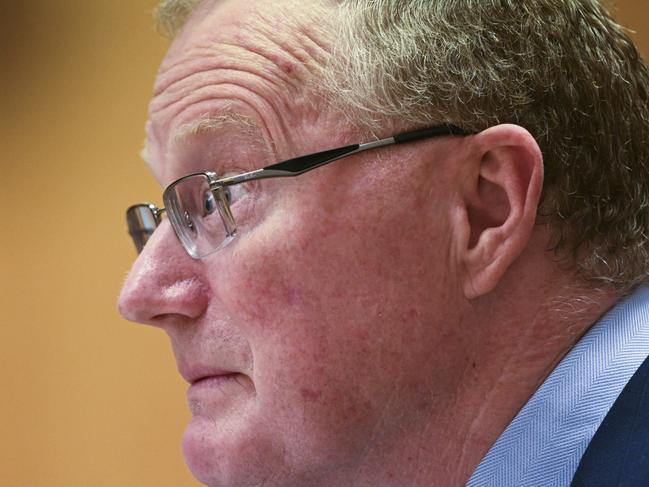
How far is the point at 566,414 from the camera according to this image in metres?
0.90

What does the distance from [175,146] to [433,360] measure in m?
0.39

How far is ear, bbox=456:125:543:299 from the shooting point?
92cm

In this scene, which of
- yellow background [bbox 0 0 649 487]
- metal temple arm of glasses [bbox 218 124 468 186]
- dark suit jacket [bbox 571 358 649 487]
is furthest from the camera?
yellow background [bbox 0 0 649 487]

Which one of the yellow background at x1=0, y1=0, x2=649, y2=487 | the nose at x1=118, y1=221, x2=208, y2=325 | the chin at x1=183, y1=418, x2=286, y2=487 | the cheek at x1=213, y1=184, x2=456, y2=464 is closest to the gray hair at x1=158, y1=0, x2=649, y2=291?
the cheek at x1=213, y1=184, x2=456, y2=464

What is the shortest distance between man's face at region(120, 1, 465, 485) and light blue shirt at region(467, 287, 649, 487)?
0.09 meters

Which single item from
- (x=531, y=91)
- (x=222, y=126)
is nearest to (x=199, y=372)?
(x=222, y=126)

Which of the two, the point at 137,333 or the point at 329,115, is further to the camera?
the point at 137,333

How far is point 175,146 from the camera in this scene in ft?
3.41

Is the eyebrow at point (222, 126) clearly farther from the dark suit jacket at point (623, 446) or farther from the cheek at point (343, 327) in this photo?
the dark suit jacket at point (623, 446)

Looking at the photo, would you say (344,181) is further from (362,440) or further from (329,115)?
(362,440)

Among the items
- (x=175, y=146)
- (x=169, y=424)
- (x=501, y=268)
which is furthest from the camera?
(x=169, y=424)

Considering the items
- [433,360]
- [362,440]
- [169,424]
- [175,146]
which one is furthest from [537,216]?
[169,424]

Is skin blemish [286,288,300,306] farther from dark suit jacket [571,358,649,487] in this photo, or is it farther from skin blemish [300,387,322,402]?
dark suit jacket [571,358,649,487]

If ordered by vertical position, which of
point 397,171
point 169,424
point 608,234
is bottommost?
point 169,424
